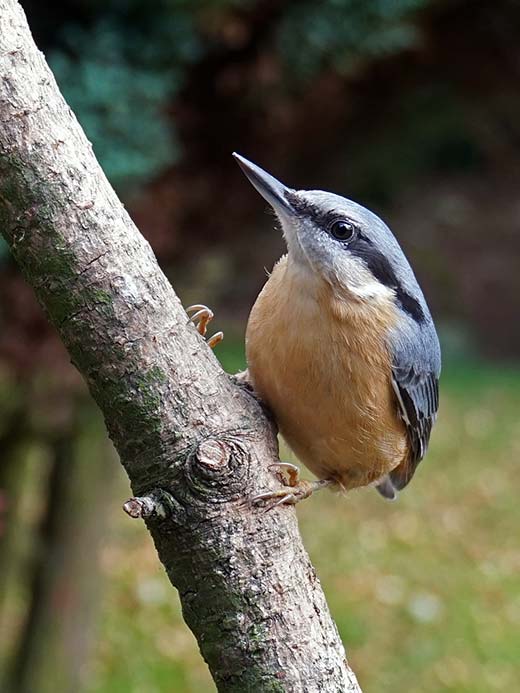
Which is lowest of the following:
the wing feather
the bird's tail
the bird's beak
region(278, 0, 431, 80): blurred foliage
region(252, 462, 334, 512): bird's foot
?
region(252, 462, 334, 512): bird's foot

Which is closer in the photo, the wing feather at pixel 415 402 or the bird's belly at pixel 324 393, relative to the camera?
the bird's belly at pixel 324 393

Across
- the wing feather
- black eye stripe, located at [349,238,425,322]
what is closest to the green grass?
the wing feather

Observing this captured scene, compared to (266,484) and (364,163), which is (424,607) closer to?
(364,163)

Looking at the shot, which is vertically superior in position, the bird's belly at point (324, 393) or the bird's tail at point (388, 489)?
the bird's tail at point (388, 489)

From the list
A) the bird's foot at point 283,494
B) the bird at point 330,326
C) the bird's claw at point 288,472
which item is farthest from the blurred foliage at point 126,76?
the bird's foot at point 283,494

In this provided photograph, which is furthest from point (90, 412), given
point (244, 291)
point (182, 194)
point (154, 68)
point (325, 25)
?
point (244, 291)

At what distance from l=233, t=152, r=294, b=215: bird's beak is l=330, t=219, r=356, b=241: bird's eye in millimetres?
125

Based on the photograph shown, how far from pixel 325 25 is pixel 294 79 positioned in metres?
0.29

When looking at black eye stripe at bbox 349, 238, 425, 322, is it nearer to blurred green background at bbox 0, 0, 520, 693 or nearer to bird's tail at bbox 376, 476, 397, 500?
bird's tail at bbox 376, 476, 397, 500

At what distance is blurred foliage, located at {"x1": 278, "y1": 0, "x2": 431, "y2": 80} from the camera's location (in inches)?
150

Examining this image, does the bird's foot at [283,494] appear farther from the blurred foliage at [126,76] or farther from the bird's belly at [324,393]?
the blurred foliage at [126,76]

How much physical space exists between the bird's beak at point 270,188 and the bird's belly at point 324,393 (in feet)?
1.05

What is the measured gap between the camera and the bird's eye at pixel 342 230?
2730 millimetres

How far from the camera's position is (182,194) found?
447cm
